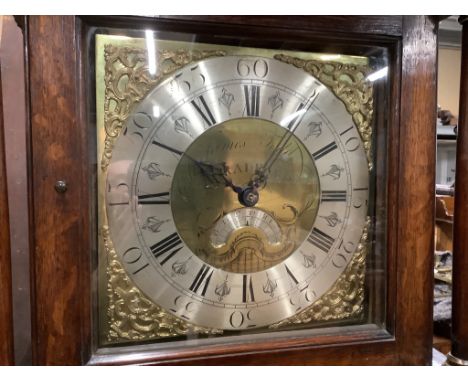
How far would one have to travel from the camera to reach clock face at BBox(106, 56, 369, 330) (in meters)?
0.69

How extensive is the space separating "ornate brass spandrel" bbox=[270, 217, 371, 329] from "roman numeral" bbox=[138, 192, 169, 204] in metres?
0.35

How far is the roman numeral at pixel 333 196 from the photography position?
77 centimetres

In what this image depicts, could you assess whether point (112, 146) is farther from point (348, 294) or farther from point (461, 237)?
point (461, 237)

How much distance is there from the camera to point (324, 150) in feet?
2.50

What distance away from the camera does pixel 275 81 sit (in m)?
0.74

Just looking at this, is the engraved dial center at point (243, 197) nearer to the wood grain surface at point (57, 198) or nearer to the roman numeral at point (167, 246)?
the roman numeral at point (167, 246)

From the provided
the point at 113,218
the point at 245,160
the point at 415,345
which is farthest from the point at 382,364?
the point at 113,218

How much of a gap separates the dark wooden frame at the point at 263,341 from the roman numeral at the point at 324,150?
0.11 m

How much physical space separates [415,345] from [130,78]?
71 cm

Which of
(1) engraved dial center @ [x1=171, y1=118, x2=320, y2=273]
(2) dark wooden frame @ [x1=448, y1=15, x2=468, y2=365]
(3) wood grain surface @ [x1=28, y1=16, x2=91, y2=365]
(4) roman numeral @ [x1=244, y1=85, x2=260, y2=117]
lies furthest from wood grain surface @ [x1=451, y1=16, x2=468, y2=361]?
(3) wood grain surface @ [x1=28, y1=16, x2=91, y2=365]

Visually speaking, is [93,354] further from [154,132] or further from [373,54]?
[373,54]

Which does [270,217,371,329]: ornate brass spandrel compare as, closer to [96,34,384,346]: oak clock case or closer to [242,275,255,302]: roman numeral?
[96,34,384,346]: oak clock case

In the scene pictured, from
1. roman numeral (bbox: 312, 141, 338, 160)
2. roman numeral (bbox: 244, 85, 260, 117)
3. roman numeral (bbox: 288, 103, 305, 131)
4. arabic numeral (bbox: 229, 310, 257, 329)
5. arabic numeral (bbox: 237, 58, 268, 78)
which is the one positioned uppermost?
arabic numeral (bbox: 237, 58, 268, 78)

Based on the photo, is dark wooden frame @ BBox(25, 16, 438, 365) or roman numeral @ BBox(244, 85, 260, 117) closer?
dark wooden frame @ BBox(25, 16, 438, 365)
